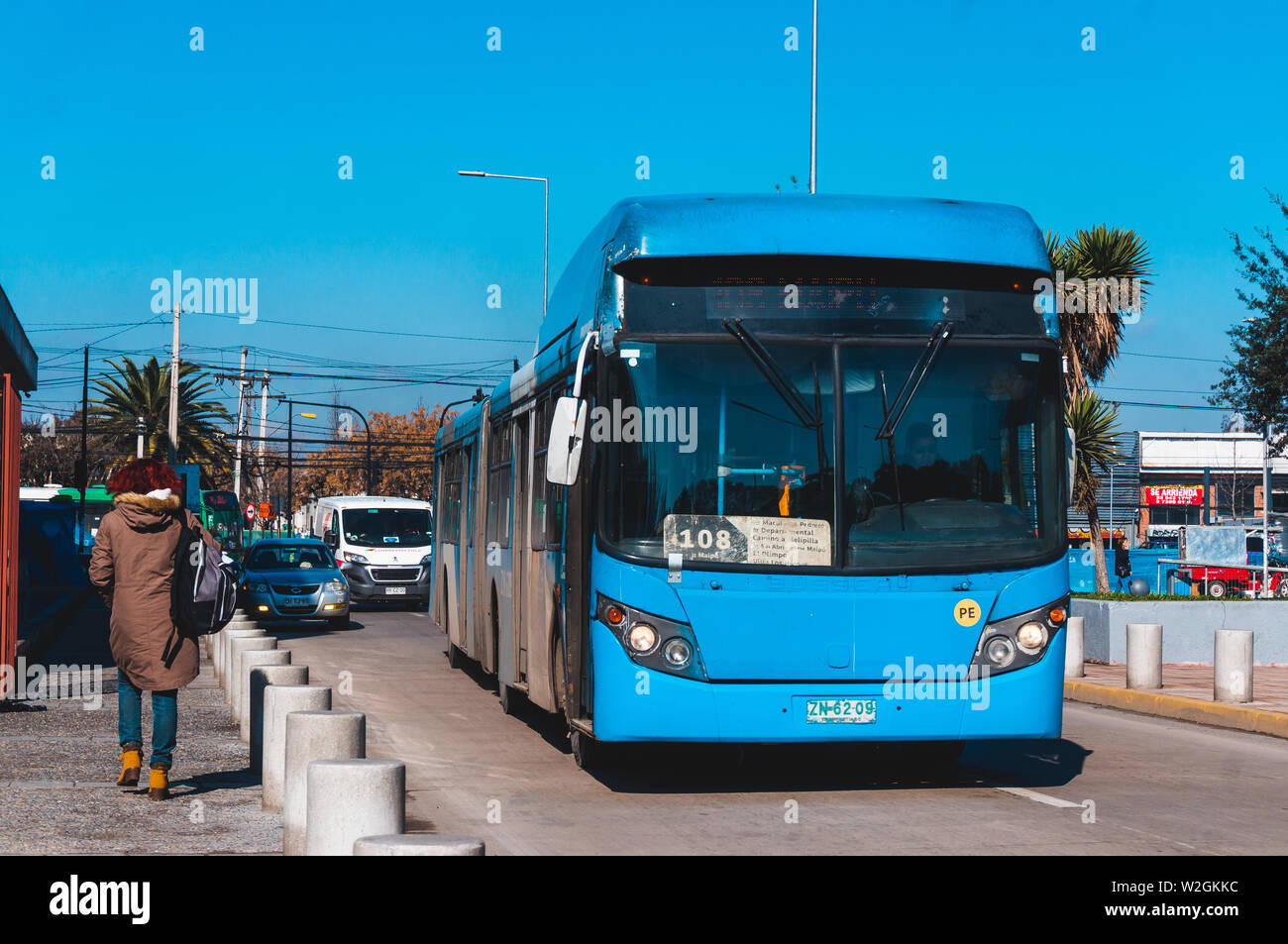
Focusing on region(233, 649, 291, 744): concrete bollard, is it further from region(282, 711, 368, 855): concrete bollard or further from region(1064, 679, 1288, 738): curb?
region(1064, 679, 1288, 738): curb

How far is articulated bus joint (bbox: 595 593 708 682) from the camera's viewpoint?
918 centimetres

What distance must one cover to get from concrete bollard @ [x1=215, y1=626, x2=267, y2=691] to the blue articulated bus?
7168 mm

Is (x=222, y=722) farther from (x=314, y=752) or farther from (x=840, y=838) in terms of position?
(x=840, y=838)

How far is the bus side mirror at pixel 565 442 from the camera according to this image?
9297mm

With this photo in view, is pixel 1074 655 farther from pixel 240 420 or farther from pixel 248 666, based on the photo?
pixel 240 420

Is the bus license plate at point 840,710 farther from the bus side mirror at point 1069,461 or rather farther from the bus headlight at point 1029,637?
the bus side mirror at point 1069,461

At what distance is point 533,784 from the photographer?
1033 centimetres

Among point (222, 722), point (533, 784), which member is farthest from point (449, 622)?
point (533, 784)

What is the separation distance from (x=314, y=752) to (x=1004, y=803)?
3951mm

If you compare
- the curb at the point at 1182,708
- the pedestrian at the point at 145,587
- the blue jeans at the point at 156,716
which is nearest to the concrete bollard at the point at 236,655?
the blue jeans at the point at 156,716

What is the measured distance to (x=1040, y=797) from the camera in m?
9.63

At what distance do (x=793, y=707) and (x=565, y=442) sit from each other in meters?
1.96

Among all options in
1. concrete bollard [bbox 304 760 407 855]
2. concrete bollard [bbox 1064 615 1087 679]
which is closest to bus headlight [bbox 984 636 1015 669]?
concrete bollard [bbox 304 760 407 855]

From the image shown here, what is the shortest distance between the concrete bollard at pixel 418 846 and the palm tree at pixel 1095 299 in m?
24.7
